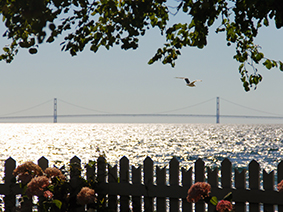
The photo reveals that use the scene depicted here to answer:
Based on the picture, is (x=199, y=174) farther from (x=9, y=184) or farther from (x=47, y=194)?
(x=9, y=184)

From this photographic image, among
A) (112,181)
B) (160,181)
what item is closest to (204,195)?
(160,181)

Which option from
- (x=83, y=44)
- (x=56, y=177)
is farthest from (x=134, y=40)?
(x=56, y=177)

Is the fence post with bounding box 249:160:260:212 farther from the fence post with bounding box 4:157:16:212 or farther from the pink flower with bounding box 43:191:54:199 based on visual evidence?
the fence post with bounding box 4:157:16:212

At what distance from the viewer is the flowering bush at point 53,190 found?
4575 mm

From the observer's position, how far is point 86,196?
15.1 ft

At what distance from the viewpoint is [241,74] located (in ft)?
20.7

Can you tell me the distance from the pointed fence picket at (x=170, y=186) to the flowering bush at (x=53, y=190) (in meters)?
0.10

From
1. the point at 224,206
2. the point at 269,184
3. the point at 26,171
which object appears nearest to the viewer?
the point at 224,206

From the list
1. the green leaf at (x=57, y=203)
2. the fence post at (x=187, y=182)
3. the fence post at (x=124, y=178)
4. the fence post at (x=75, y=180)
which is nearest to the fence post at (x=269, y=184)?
the fence post at (x=187, y=182)

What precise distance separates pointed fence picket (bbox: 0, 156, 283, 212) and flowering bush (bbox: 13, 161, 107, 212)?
96 millimetres

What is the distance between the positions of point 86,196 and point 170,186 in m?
1.11

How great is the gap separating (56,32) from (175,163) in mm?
2680

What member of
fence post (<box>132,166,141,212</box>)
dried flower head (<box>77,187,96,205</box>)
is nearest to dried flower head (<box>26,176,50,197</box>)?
dried flower head (<box>77,187,96,205</box>)

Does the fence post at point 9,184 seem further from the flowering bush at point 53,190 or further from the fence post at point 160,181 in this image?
the fence post at point 160,181
